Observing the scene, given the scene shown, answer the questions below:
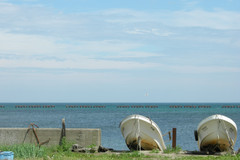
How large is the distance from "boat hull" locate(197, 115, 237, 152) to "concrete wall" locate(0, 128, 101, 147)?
463cm

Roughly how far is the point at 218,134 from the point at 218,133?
4 cm

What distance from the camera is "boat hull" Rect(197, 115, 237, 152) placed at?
16.1m

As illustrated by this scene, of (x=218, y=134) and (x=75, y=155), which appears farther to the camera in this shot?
(x=218, y=134)

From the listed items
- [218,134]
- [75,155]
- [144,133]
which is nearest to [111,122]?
[144,133]

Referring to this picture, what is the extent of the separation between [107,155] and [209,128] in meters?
4.89

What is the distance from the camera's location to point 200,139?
16.7 metres

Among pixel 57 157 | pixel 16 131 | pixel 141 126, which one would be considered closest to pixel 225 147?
pixel 141 126

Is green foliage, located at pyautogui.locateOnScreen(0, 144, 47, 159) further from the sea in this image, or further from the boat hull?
the sea

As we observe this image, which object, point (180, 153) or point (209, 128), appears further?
point (209, 128)

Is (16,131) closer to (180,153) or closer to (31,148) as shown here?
(31,148)

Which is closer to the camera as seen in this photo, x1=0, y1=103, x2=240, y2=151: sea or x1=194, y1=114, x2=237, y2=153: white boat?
x1=194, y1=114, x2=237, y2=153: white boat

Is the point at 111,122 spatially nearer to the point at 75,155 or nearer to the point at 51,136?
the point at 51,136

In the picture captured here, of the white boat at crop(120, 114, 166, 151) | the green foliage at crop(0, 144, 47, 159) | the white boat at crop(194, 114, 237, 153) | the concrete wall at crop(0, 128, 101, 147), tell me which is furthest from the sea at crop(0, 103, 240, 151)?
the green foliage at crop(0, 144, 47, 159)

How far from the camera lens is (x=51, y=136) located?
51.8 ft
